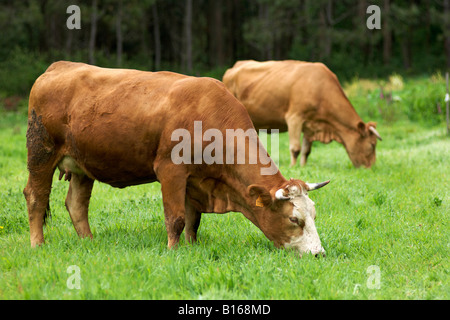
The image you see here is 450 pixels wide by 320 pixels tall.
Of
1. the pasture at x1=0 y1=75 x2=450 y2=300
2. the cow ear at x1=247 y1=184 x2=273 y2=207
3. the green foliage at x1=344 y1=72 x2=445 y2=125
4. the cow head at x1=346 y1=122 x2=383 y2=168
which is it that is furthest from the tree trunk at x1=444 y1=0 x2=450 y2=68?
the cow ear at x1=247 y1=184 x2=273 y2=207

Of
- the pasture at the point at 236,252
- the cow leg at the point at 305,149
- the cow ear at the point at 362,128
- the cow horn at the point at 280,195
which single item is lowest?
the cow leg at the point at 305,149

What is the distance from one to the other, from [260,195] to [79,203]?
2.24m

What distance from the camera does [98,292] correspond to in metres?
4.02

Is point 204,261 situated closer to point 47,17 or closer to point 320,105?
point 320,105

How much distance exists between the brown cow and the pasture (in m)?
0.35

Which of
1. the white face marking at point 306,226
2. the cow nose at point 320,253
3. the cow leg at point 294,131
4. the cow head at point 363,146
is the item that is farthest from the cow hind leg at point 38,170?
the cow head at point 363,146

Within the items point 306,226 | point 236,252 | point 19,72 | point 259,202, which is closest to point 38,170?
point 236,252

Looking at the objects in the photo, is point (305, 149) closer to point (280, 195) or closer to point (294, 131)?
point (294, 131)

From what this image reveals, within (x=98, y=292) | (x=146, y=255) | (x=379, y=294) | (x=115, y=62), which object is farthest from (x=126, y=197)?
(x=115, y=62)

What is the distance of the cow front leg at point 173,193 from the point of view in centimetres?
506

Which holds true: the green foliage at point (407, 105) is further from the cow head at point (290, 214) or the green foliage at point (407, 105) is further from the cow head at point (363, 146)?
the cow head at point (290, 214)

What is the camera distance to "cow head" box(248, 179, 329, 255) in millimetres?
4922

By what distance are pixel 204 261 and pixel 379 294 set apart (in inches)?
61.3
